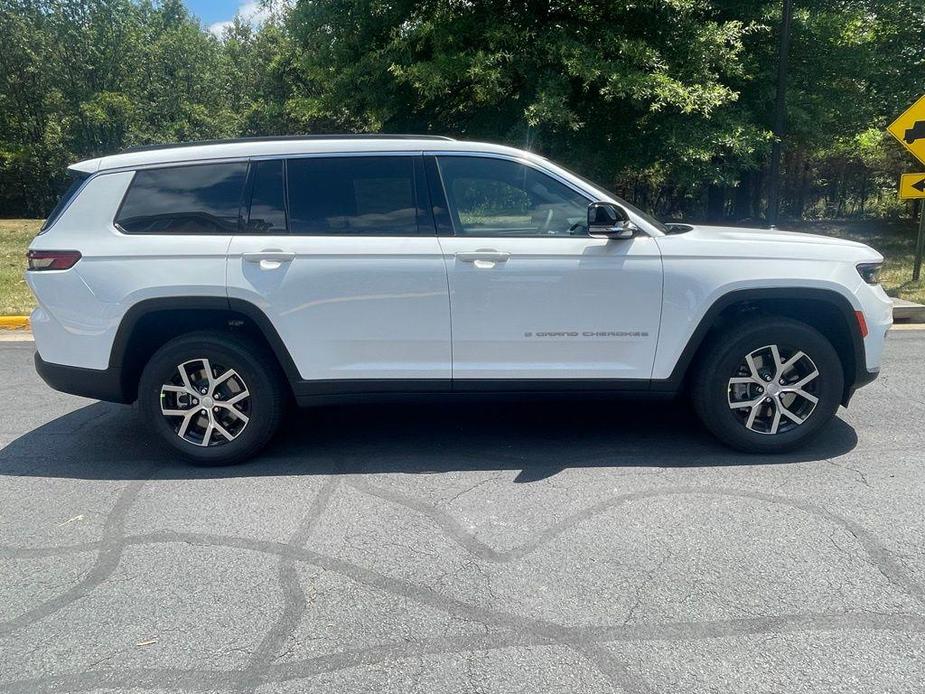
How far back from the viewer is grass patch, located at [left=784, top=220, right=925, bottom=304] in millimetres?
9990

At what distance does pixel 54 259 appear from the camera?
406cm

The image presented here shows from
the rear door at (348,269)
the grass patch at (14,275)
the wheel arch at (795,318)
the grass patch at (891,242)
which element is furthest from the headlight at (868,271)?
the grass patch at (14,275)

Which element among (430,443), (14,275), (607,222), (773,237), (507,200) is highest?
(507,200)

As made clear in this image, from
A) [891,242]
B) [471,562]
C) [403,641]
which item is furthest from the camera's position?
[891,242]

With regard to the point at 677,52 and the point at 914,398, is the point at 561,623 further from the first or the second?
the point at 677,52

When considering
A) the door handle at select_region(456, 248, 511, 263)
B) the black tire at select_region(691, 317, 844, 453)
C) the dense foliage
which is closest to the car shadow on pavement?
the black tire at select_region(691, 317, 844, 453)

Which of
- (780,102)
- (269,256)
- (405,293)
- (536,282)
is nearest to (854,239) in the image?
(780,102)

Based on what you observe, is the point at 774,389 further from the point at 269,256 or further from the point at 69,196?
the point at 69,196

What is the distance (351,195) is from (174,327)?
137 cm

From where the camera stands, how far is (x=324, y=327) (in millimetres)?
4059

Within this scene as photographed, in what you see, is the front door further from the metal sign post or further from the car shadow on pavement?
the metal sign post

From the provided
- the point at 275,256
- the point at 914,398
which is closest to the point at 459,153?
the point at 275,256

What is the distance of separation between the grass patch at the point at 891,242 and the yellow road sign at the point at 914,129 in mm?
1835

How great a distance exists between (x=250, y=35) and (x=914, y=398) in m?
46.4
